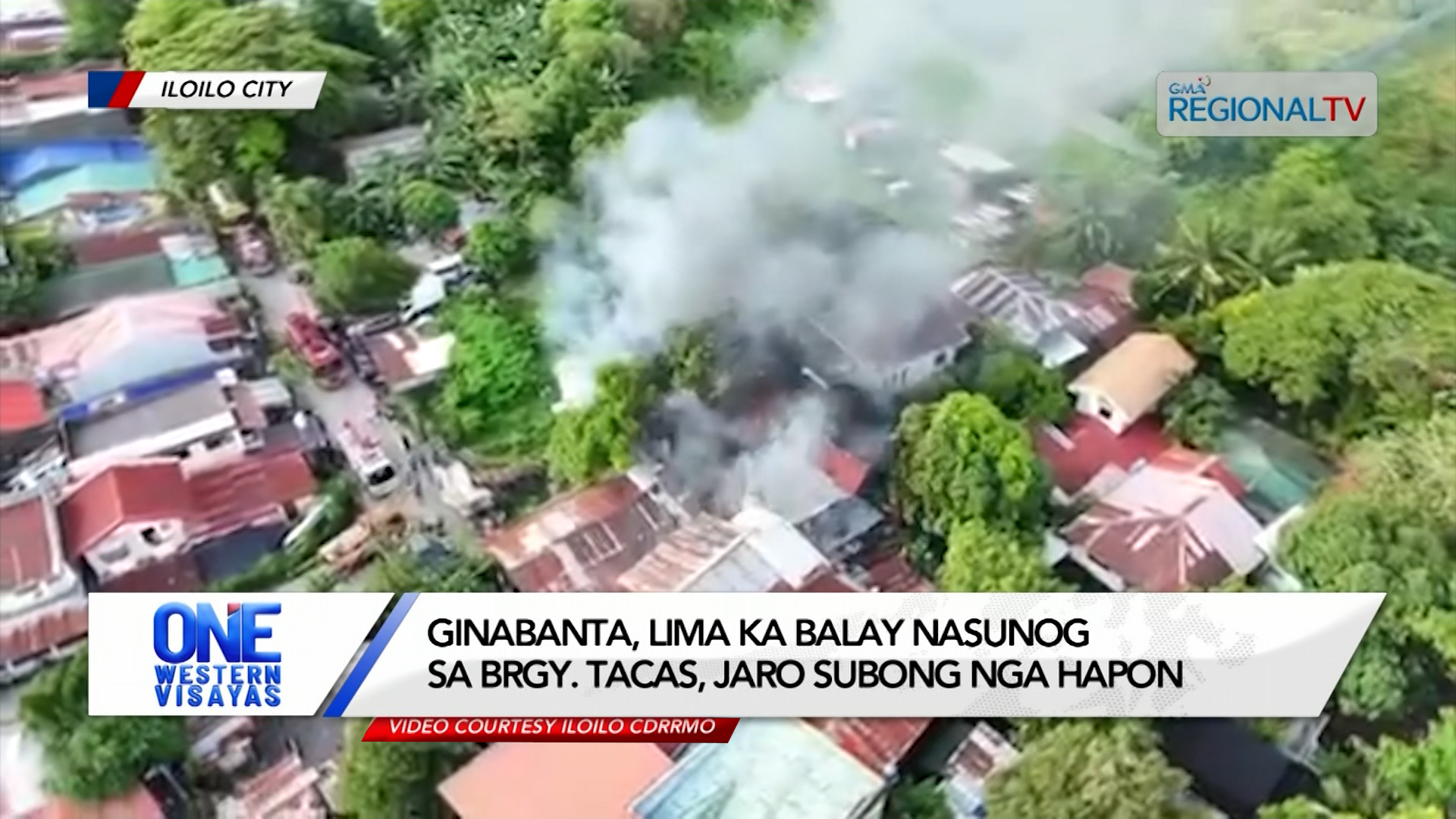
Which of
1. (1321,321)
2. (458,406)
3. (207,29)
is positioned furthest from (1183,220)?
(207,29)

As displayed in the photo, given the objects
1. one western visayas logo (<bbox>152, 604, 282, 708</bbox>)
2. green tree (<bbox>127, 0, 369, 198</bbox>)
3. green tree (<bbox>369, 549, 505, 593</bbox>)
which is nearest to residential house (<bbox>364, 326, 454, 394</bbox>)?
green tree (<bbox>369, 549, 505, 593</bbox>)

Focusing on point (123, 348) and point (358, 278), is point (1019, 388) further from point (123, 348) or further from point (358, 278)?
point (123, 348)

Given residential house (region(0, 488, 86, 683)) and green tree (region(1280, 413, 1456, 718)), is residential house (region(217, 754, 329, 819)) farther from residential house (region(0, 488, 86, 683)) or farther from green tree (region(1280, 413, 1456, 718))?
green tree (region(1280, 413, 1456, 718))

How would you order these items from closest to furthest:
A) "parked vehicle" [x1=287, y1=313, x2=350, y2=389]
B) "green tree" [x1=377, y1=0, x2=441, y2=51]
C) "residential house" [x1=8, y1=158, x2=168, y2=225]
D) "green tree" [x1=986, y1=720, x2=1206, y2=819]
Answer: "green tree" [x1=986, y1=720, x2=1206, y2=819]
"parked vehicle" [x1=287, y1=313, x2=350, y2=389]
"residential house" [x1=8, y1=158, x2=168, y2=225]
"green tree" [x1=377, y1=0, x2=441, y2=51]

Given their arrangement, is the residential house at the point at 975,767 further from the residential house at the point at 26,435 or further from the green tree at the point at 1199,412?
the residential house at the point at 26,435

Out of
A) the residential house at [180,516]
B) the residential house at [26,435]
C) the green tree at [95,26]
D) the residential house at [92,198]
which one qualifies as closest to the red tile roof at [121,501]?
the residential house at [180,516]
